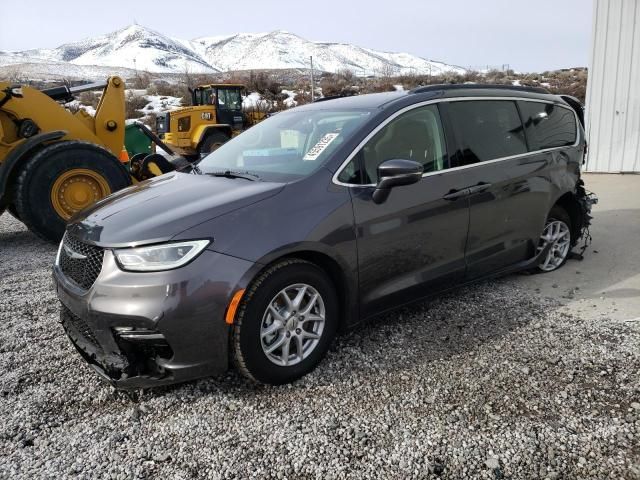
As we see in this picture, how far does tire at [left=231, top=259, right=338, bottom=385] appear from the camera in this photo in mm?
2643

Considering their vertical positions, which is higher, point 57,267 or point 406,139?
point 406,139

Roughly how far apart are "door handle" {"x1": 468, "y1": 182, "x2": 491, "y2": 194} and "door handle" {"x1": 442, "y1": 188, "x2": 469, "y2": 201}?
0.06 m

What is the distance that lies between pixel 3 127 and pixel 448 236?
5.80m

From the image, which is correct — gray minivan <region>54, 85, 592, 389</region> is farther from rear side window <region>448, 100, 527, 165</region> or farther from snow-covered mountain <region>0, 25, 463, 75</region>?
snow-covered mountain <region>0, 25, 463, 75</region>

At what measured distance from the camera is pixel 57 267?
3.12m

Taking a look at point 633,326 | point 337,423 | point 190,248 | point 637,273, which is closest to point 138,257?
point 190,248

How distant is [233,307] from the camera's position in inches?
101

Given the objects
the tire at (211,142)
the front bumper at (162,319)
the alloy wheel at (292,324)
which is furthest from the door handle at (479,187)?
the tire at (211,142)

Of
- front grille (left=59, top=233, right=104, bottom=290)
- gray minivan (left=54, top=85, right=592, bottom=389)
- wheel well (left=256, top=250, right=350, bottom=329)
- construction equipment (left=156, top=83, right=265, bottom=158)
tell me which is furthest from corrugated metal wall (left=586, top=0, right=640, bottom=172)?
front grille (left=59, top=233, right=104, bottom=290)

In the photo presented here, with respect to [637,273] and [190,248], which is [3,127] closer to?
[190,248]

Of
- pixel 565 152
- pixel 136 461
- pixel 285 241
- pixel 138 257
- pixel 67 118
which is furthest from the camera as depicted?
pixel 67 118

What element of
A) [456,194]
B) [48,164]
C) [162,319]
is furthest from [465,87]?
[48,164]

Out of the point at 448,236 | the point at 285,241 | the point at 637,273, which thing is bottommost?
the point at 637,273

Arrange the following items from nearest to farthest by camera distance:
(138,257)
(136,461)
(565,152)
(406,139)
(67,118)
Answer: (136,461), (138,257), (406,139), (565,152), (67,118)
